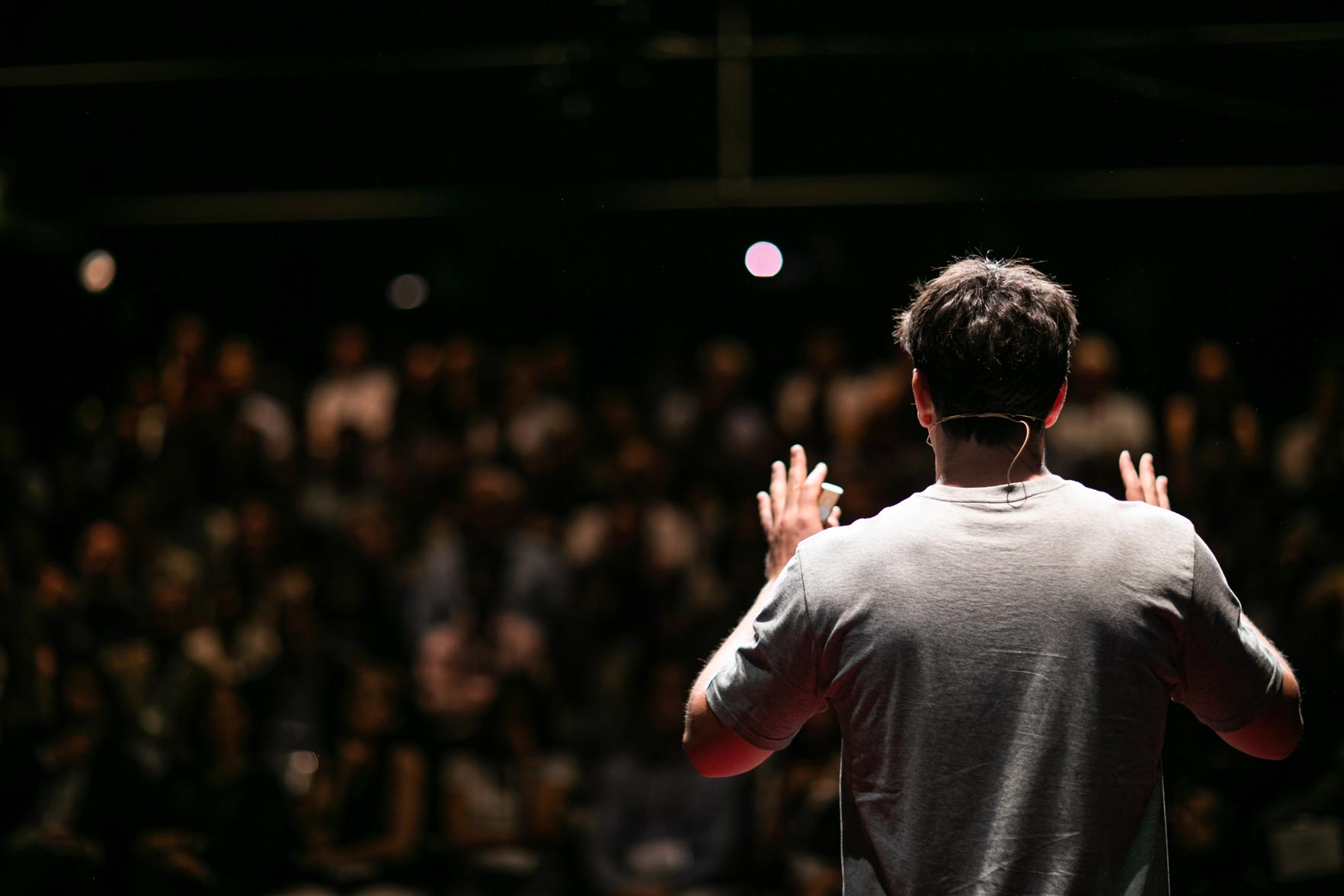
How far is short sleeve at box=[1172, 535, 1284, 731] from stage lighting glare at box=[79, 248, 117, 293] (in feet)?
15.1

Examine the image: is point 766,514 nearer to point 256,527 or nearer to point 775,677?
point 775,677

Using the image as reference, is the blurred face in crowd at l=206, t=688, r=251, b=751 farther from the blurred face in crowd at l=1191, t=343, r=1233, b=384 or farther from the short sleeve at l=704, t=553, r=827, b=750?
the short sleeve at l=704, t=553, r=827, b=750

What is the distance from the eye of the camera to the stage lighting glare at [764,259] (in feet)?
15.0

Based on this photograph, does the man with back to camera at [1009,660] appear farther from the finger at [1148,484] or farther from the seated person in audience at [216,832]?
the seated person in audience at [216,832]

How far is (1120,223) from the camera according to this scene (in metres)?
4.05

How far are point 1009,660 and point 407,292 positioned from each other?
14.5 ft

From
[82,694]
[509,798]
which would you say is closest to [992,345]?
[509,798]

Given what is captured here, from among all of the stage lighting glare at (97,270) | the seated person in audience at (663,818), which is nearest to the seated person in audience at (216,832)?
the seated person in audience at (663,818)

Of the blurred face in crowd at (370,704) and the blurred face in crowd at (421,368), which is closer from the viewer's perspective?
the blurred face in crowd at (370,704)

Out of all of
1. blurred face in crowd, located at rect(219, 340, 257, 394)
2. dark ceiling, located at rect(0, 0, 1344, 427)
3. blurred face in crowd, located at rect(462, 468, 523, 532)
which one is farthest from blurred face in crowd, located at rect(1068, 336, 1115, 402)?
blurred face in crowd, located at rect(219, 340, 257, 394)

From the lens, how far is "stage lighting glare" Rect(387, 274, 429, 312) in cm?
513

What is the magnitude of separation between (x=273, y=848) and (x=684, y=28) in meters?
2.63

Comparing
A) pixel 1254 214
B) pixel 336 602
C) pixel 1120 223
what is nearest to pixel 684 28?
pixel 1120 223

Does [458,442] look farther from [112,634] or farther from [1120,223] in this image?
[1120,223]
